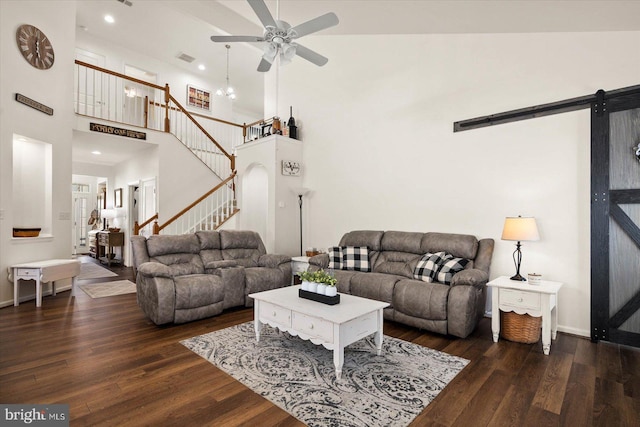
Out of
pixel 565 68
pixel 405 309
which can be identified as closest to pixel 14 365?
pixel 405 309

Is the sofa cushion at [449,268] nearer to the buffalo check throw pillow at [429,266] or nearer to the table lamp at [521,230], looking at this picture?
the buffalo check throw pillow at [429,266]

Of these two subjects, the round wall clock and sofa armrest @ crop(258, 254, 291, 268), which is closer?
the round wall clock

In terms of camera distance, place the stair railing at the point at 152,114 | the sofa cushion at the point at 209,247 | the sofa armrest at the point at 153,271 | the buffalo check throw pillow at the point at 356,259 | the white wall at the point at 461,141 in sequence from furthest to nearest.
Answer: the stair railing at the point at 152,114 → the sofa cushion at the point at 209,247 → the buffalo check throw pillow at the point at 356,259 → the sofa armrest at the point at 153,271 → the white wall at the point at 461,141

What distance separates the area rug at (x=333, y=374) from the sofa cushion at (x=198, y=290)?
0.53 metres

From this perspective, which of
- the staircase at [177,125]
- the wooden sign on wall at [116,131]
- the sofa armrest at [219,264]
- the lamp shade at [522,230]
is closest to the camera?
the lamp shade at [522,230]

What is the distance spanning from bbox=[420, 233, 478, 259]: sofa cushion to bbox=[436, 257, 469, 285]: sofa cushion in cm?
12

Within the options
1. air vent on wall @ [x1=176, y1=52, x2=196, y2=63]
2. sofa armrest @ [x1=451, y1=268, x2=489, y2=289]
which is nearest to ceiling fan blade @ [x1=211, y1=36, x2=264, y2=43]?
sofa armrest @ [x1=451, y1=268, x2=489, y2=289]

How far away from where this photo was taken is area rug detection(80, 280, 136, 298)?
17.0ft

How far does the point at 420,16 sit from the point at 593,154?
2373mm

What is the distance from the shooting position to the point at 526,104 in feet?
12.3

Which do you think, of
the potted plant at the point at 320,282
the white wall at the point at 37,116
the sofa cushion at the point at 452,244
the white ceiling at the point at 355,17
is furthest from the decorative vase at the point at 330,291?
the white wall at the point at 37,116

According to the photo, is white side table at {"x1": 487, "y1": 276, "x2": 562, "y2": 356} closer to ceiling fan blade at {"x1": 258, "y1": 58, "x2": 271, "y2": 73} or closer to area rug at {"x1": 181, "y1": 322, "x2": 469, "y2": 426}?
area rug at {"x1": 181, "y1": 322, "x2": 469, "y2": 426}

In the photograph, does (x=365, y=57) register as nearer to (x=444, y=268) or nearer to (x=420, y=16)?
(x=420, y=16)

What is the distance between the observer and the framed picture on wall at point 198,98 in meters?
9.57
